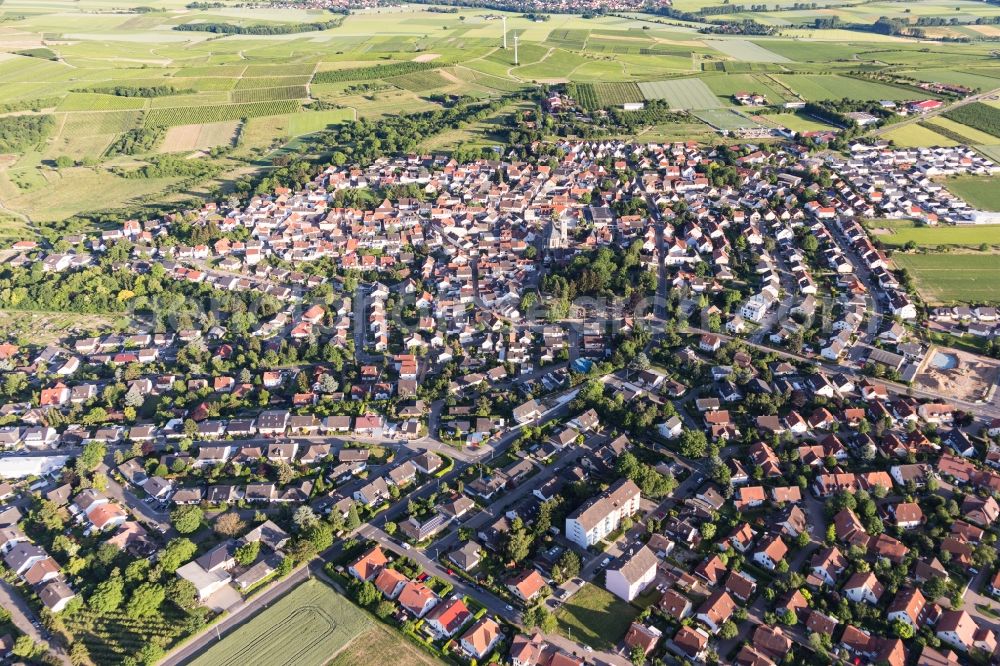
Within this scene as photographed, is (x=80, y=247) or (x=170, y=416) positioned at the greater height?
(x=80, y=247)

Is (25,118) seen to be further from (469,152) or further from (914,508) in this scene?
(914,508)

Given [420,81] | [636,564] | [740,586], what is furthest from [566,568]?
[420,81]

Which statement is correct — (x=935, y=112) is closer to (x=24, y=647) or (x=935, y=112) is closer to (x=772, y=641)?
(x=772, y=641)

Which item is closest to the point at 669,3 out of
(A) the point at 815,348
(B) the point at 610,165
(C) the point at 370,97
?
(C) the point at 370,97

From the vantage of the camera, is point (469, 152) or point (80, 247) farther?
point (469, 152)

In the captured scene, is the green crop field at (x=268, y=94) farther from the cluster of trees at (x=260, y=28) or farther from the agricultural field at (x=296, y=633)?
the agricultural field at (x=296, y=633)

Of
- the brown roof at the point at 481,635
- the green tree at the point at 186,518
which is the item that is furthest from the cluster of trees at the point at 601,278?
the green tree at the point at 186,518
